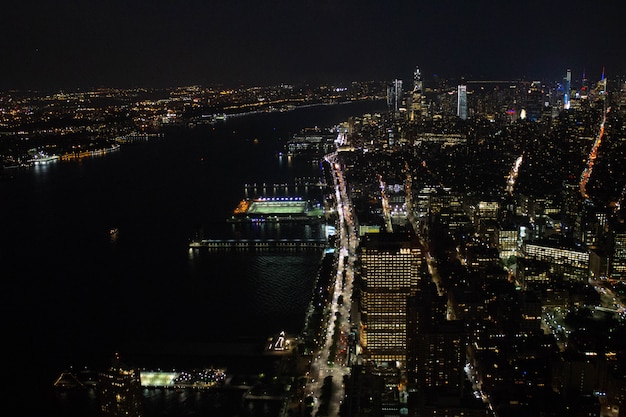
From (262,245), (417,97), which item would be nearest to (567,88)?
(417,97)

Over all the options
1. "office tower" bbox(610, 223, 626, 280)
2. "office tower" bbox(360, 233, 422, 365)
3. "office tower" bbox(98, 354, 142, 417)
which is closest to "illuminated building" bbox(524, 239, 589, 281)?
"office tower" bbox(610, 223, 626, 280)

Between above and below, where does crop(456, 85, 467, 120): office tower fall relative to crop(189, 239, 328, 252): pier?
above

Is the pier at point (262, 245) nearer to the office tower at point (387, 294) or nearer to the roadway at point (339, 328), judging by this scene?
the roadway at point (339, 328)

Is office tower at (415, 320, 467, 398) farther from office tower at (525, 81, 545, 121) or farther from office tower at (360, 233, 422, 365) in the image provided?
office tower at (525, 81, 545, 121)

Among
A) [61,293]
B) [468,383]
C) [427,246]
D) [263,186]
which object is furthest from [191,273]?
[263,186]

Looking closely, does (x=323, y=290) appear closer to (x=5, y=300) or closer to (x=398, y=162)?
(x=5, y=300)

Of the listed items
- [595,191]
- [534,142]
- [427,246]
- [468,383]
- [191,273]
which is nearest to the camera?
[468,383]
